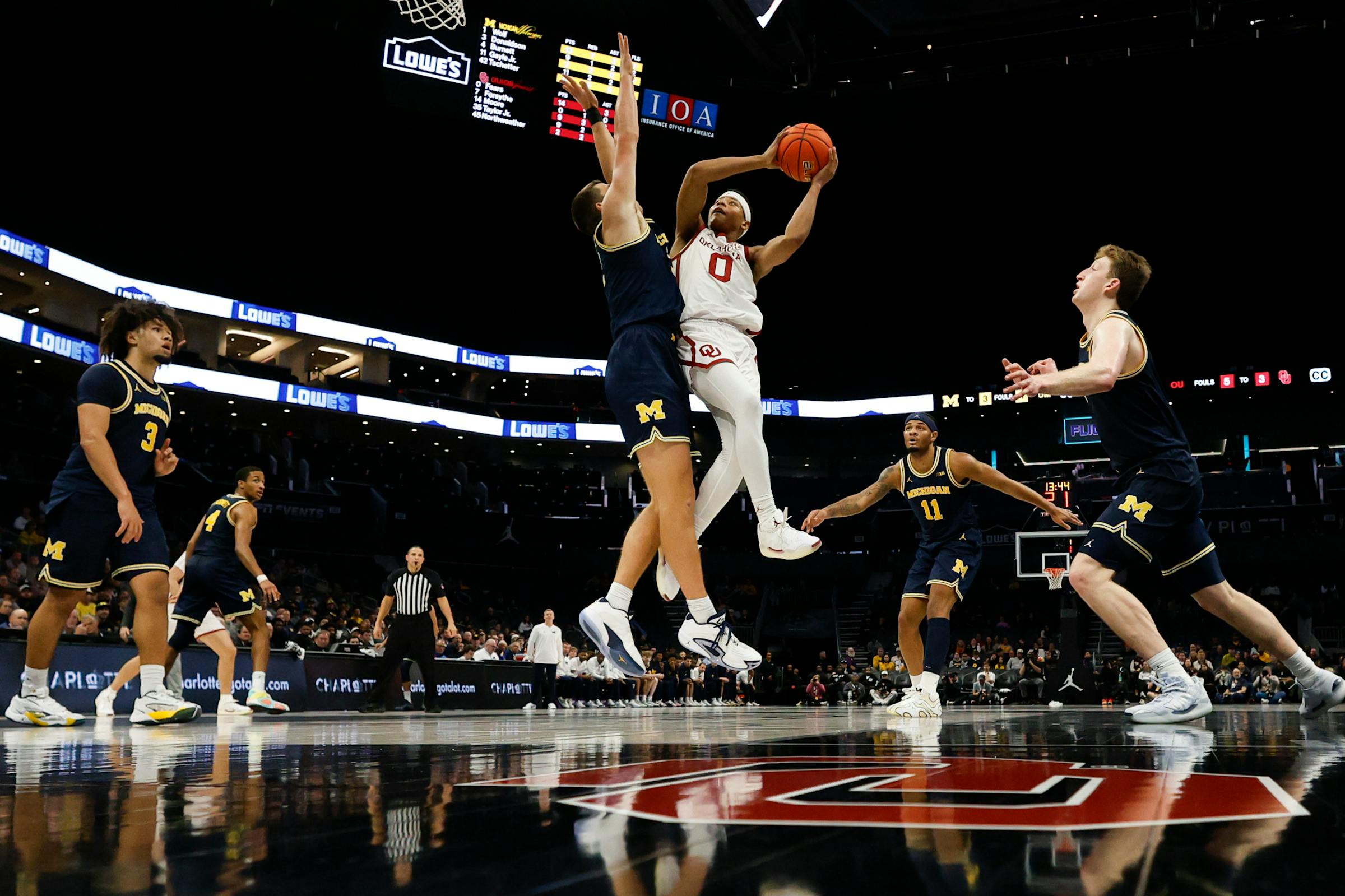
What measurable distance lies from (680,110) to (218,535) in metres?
16.1

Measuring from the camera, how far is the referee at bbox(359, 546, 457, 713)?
10.9 m

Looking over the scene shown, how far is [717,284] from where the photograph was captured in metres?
4.21

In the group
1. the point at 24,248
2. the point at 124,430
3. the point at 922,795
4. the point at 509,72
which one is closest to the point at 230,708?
the point at 124,430

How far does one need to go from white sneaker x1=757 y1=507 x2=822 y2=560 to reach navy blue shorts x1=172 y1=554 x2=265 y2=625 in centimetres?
529

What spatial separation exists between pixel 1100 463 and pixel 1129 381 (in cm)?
2946

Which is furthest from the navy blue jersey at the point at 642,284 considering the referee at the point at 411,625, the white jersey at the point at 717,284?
the referee at the point at 411,625

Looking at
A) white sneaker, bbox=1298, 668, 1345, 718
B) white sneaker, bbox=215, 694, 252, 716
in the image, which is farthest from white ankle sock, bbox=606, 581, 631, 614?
white sneaker, bbox=215, 694, 252, 716

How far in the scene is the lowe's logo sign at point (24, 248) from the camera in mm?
21953

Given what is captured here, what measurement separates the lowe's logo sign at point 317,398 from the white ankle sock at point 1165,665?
87.4ft

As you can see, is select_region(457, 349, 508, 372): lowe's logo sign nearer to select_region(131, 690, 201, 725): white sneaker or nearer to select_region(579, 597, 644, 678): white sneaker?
select_region(131, 690, 201, 725): white sneaker

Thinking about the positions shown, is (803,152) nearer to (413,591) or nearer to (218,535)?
(218,535)

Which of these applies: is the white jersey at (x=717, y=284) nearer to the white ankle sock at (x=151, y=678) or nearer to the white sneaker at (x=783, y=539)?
the white sneaker at (x=783, y=539)

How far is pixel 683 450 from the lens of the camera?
153 inches

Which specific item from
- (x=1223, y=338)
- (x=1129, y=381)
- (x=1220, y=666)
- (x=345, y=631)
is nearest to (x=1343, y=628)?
(x=1220, y=666)
